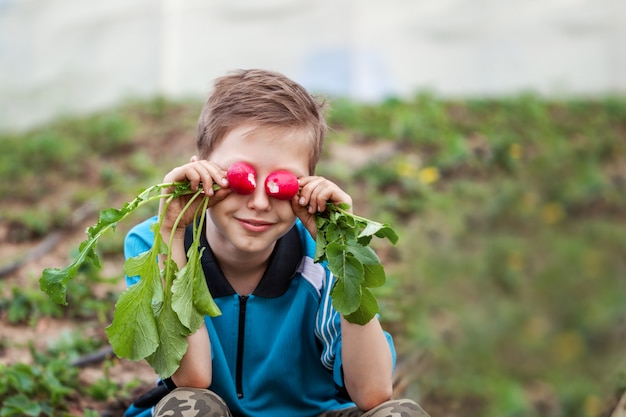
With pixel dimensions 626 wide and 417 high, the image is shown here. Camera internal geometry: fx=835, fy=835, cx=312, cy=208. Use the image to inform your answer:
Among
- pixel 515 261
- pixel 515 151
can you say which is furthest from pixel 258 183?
Result: pixel 515 151

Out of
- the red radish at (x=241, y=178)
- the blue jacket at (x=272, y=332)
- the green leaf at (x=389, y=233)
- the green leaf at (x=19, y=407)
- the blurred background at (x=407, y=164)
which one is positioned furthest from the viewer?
the blurred background at (x=407, y=164)

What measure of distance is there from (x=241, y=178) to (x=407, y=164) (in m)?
3.93

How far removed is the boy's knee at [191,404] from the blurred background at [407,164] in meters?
0.85

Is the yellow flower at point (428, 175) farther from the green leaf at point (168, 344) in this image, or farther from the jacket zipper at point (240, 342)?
the green leaf at point (168, 344)

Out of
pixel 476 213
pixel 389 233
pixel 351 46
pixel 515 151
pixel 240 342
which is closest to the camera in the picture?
pixel 389 233

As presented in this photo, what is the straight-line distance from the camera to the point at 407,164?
5.99 metres

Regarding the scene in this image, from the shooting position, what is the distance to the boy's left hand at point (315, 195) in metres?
2.23

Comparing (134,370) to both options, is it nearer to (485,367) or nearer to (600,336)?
(485,367)

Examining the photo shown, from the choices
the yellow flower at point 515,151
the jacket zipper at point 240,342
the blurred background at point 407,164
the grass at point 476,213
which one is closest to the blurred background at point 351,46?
the blurred background at point 407,164

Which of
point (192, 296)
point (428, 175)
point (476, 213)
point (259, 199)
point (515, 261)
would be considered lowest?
point (515, 261)

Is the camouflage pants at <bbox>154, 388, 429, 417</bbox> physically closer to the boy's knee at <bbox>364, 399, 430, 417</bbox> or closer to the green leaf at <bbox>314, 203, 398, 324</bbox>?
the boy's knee at <bbox>364, 399, 430, 417</bbox>

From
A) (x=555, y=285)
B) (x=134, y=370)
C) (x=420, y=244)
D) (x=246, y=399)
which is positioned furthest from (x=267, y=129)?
(x=555, y=285)

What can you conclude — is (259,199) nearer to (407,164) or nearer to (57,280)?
(57,280)

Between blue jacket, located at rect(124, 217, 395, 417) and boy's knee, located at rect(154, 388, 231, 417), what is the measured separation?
0.16 m
